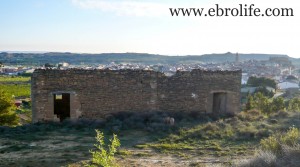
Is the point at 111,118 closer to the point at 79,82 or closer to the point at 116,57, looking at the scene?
the point at 79,82

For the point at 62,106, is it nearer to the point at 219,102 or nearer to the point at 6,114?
the point at 219,102

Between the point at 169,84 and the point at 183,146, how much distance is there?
4348 mm

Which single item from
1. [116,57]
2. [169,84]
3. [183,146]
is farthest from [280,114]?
[116,57]

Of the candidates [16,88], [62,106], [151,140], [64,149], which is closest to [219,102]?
[151,140]

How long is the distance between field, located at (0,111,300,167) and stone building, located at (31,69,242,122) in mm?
640

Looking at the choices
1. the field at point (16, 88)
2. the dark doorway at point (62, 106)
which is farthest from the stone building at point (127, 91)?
the field at point (16, 88)

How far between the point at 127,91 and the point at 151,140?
10.5ft

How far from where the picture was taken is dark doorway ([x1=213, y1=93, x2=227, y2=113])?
1605 cm

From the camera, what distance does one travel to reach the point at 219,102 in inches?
643

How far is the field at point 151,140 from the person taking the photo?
930 cm

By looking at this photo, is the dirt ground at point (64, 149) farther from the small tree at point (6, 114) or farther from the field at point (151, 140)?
the small tree at point (6, 114)

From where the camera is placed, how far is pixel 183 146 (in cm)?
1077

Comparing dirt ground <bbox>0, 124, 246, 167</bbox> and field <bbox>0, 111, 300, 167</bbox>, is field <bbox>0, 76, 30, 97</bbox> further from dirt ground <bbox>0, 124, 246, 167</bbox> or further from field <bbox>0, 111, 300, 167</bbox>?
field <bbox>0, 111, 300, 167</bbox>

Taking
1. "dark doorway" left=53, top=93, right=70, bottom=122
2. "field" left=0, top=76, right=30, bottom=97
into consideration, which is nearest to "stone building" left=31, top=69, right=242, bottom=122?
"dark doorway" left=53, top=93, right=70, bottom=122
